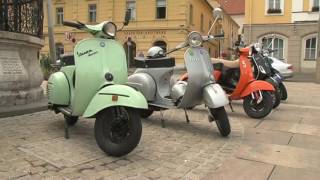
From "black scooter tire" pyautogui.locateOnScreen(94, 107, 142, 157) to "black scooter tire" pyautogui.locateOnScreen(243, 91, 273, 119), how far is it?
350 centimetres

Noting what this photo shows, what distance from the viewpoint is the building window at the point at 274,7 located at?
28.9 metres

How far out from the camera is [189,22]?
32562 mm

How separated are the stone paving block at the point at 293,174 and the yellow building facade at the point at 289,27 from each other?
24.7m

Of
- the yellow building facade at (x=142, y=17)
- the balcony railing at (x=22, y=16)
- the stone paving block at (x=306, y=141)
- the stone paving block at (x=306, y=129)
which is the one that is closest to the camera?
the stone paving block at (x=306, y=141)

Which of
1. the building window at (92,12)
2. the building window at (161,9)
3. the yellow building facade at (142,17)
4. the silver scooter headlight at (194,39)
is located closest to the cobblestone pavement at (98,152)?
the silver scooter headlight at (194,39)

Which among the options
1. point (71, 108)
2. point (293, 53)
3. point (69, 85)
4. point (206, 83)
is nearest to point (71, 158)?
point (71, 108)

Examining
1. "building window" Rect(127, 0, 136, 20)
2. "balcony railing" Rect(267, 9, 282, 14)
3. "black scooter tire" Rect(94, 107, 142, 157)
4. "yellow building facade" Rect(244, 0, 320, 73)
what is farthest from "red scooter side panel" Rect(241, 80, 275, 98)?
"building window" Rect(127, 0, 136, 20)

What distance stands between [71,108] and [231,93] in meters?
3.68

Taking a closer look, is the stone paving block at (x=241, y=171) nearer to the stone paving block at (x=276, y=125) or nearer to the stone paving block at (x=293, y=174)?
the stone paving block at (x=293, y=174)

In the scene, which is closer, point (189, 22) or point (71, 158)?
point (71, 158)

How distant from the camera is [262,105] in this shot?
7516 mm

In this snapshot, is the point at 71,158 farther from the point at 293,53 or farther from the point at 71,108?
the point at 293,53

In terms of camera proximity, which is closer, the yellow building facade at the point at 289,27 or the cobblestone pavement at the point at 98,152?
the cobblestone pavement at the point at 98,152

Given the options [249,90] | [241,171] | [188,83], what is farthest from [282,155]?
[249,90]
